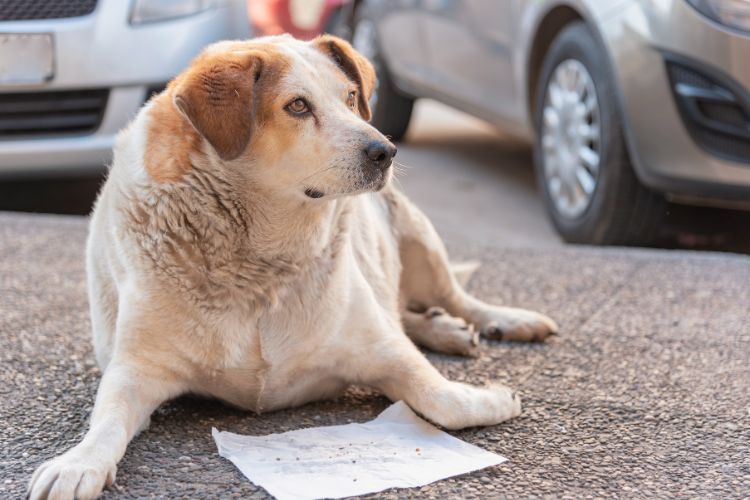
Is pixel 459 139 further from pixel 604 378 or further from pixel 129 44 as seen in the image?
pixel 604 378

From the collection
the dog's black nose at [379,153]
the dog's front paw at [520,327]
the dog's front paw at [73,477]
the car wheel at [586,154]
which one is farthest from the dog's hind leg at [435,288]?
the dog's front paw at [73,477]

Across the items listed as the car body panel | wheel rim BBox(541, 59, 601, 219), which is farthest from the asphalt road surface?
the car body panel

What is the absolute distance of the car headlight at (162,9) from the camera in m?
5.72

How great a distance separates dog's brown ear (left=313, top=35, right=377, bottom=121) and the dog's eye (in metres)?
Result: 0.34

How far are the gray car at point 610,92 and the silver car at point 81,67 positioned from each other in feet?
5.10

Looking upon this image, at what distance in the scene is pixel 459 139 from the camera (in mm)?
9508

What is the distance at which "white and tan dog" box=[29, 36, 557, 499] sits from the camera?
2.86m

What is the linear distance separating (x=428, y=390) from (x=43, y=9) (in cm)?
370

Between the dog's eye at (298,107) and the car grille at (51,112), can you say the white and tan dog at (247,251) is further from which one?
the car grille at (51,112)

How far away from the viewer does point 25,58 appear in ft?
18.4

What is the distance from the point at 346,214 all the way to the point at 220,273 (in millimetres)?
480

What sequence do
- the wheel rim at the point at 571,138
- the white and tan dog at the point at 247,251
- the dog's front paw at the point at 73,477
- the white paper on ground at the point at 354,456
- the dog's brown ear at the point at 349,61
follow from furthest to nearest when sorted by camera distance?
the wheel rim at the point at 571,138 → the dog's brown ear at the point at 349,61 → the white and tan dog at the point at 247,251 → the white paper on ground at the point at 354,456 → the dog's front paw at the point at 73,477

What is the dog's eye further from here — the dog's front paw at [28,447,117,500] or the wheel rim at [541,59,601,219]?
the wheel rim at [541,59,601,219]

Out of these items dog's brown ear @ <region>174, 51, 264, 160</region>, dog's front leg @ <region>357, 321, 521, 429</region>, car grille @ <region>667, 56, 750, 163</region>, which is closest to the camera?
dog's brown ear @ <region>174, 51, 264, 160</region>
